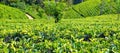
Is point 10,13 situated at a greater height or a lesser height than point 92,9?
greater

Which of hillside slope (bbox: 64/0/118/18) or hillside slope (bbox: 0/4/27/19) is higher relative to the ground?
hillside slope (bbox: 0/4/27/19)

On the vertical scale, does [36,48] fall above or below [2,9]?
above

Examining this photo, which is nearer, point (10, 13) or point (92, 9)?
point (10, 13)

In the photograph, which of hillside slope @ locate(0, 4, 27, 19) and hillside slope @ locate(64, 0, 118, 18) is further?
hillside slope @ locate(64, 0, 118, 18)

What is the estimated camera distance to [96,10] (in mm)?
131250

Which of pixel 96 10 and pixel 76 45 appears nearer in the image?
pixel 76 45

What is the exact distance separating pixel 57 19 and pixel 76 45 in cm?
5877

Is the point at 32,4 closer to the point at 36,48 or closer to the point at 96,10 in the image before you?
the point at 96,10

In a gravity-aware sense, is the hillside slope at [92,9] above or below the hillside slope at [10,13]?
below

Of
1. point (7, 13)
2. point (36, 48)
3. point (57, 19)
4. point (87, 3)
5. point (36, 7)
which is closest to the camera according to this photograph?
point (36, 48)

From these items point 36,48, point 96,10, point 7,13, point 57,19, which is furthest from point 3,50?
point 96,10

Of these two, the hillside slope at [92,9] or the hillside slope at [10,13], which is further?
the hillside slope at [92,9]

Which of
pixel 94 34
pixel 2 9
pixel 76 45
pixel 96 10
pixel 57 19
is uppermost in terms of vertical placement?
pixel 76 45

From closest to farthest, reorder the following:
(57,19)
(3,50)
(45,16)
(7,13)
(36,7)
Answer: (3,50) → (57,19) → (7,13) → (45,16) → (36,7)
